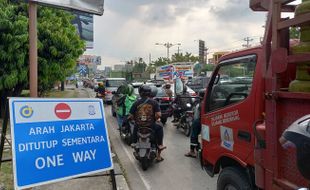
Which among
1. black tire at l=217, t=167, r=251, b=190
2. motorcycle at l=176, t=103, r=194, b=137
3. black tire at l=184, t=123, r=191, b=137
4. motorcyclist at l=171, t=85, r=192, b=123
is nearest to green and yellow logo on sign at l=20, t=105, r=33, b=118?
black tire at l=217, t=167, r=251, b=190

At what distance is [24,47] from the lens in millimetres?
11406

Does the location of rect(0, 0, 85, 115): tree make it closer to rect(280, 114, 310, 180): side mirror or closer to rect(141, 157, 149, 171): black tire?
rect(141, 157, 149, 171): black tire

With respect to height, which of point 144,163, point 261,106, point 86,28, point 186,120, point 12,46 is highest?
point 86,28

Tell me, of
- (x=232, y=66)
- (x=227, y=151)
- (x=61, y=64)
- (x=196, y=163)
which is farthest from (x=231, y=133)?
(x=61, y=64)

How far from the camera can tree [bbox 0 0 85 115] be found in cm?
1087

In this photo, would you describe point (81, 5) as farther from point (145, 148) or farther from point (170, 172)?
point (170, 172)

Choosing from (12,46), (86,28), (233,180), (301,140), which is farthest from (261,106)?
(86,28)

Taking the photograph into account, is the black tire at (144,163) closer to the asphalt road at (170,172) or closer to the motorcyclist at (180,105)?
the asphalt road at (170,172)

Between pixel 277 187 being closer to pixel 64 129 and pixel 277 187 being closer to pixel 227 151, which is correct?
pixel 227 151

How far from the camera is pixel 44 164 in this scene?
3354mm

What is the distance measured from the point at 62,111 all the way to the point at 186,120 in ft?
21.9

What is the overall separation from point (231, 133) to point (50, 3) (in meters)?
2.52

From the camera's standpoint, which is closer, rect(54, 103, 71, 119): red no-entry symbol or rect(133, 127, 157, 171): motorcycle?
rect(54, 103, 71, 119): red no-entry symbol

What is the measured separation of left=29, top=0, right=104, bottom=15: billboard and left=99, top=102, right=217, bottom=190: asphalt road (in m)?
3.04
